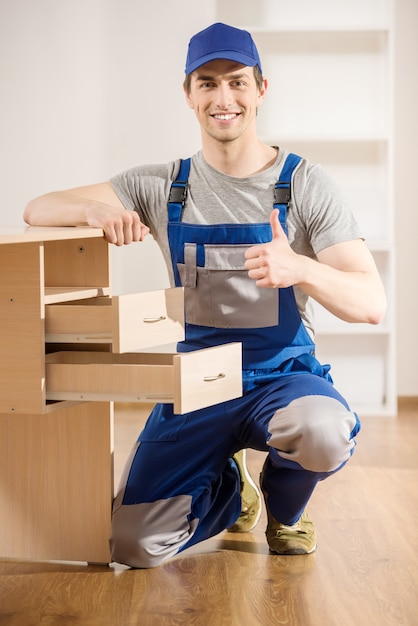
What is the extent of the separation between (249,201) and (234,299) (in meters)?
0.25

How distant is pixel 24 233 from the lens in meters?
1.83

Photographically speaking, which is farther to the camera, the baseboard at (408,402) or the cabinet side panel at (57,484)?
the baseboard at (408,402)

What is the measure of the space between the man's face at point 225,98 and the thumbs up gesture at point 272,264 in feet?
1.57

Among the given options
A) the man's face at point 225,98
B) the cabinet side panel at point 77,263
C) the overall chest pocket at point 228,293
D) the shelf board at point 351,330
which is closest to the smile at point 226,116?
the man's face at point 225,98

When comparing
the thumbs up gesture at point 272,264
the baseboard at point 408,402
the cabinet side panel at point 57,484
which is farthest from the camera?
the baseboard at point 408,402

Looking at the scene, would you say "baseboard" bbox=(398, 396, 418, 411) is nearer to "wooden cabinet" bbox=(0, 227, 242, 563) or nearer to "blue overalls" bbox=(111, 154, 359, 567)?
"blue overalls" bbox=(111, 154, 359, 567)

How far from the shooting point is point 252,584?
2137 mm

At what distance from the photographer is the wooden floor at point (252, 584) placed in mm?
1954

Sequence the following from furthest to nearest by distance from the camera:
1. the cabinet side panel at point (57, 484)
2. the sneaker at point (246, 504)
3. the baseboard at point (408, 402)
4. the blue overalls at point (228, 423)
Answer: the baseboard at point (408, 402) < the sneaker at point (246, 504) < the cabinet side panel at point (57, 484) < the blue overalls at point (228, 423)

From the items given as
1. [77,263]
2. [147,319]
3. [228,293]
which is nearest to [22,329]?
[147,319]

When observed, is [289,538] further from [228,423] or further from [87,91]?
[87,91]

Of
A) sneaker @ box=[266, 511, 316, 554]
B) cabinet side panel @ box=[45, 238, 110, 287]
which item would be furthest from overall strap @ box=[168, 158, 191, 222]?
sneaker @ box=[266, 511, 316, 554]

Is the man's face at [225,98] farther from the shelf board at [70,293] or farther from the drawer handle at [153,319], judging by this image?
the drawer handle at [153,319]

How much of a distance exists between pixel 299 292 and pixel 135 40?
232cm
